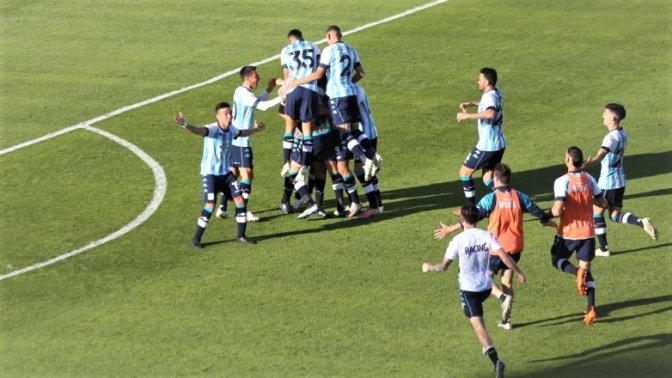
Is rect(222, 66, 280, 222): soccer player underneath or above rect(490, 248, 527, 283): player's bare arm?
above

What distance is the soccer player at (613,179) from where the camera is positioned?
18.5m

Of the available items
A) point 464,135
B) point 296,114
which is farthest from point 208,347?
point 464,135

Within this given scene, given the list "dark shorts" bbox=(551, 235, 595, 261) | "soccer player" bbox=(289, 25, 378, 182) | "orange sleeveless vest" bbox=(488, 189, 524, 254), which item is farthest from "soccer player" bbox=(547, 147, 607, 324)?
"soccer player" bbox=(289, 25, 378, 182)

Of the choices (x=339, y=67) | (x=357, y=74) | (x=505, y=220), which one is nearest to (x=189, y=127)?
(x=339, y=67)

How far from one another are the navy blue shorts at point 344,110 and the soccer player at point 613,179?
429cm

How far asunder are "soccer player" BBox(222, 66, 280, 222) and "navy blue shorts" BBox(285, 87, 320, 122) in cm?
69

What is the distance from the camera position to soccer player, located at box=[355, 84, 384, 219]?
2034 cm

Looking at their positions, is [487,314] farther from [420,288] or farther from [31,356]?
[31,356]

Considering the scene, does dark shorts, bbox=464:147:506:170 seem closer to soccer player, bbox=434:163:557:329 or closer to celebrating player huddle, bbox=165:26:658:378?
celebrating player huddle, bbox=165:26:658:378

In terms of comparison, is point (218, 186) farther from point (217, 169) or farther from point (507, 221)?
point (507, 221)

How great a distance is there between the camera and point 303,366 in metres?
14.7

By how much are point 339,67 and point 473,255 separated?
7.28 meters

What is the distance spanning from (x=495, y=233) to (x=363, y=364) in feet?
8.47

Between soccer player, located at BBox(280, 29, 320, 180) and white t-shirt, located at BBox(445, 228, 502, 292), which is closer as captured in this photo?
white t-shirt, located at BBox(445, 228, 502, 292)
